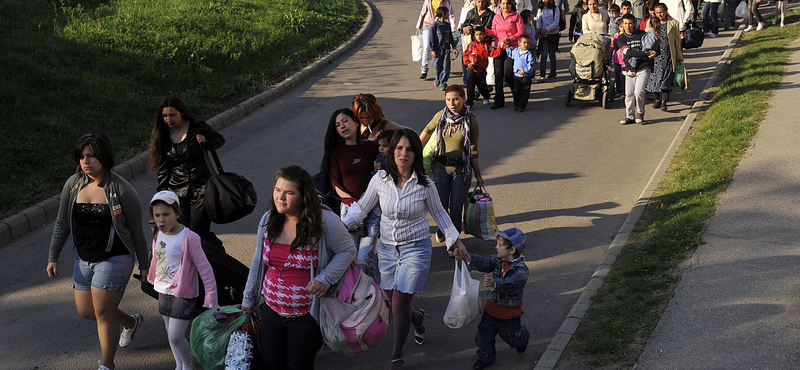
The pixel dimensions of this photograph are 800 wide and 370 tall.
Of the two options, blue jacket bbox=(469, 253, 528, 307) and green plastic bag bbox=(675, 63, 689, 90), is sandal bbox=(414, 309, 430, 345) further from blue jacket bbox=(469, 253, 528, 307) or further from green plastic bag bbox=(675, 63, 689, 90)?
green plastic bag bbox=(675, 63, 689, 90)

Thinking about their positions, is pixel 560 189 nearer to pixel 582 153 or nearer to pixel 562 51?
pixel 582 153

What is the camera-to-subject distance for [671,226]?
9.18 meters

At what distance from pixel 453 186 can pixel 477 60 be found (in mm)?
6396

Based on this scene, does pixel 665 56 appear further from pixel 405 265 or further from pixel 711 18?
pixel 405 265

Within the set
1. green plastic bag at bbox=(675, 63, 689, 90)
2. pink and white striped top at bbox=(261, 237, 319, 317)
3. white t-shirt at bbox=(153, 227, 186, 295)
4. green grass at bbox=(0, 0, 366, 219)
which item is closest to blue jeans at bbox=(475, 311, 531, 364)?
pink and white striped top at bbox=(261, 237, 319, 317)

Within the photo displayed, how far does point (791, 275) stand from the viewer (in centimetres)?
777

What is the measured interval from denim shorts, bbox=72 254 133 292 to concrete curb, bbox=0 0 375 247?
145 inches

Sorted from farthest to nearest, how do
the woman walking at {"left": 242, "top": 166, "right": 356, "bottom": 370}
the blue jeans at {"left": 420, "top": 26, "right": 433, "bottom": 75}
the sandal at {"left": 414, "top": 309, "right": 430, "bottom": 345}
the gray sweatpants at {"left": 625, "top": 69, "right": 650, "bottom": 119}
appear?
the blue jeans at {"left": 420, "top": 26, "right": 433, "bottom": 75}
the gray sweatpants at {"left": 625, "top": 69, "right": 650, "bottom": 119}
the sandal at {"left": 414, "top": 309, "right": 430, "bottom": 345}
the woman walking at {"left": 242, "top": 166, "right": 356, "bottom": 370}

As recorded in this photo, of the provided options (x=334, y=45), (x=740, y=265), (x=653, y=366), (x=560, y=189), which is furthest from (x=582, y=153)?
(x=334, y=45)

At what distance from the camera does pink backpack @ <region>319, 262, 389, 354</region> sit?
5.71 m

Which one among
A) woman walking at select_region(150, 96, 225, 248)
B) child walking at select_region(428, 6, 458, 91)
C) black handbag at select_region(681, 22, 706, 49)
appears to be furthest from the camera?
child walking at select_region(428, 6, 458, 91)

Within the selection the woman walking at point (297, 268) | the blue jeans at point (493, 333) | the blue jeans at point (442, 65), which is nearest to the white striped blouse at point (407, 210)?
the blue jeans at point (493, 333)

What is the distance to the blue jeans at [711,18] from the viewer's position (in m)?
22.5

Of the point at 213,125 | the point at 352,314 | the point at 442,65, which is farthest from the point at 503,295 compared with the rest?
the point at 442,65
